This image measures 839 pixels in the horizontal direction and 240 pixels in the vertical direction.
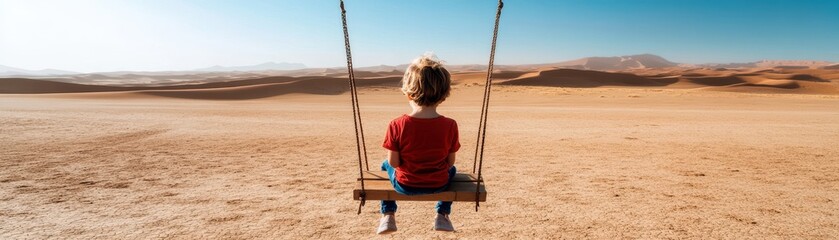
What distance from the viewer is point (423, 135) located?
9.53 ft

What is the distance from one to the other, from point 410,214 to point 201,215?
2.02 meters

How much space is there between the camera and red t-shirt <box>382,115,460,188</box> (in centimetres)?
290

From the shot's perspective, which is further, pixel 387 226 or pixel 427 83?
pixel 387 226

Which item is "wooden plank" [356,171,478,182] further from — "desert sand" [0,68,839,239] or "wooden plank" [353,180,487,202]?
"desert sand" [0,68,839,239]

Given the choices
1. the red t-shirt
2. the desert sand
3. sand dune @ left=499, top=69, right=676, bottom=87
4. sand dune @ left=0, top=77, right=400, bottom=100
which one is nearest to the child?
the red t-shirt

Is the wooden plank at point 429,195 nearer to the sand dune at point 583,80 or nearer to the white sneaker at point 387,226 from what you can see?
the white sneaker at point 387,226

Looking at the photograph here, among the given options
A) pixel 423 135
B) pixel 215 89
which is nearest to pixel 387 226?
pixel 423 135

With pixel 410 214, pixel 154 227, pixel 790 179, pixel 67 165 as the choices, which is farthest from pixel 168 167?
pixel 790 179

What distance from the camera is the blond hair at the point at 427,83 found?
2826 mm

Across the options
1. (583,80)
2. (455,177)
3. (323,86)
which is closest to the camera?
(455,177)

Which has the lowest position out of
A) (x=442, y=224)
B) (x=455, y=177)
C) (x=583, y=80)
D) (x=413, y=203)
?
(x=583, y=80)

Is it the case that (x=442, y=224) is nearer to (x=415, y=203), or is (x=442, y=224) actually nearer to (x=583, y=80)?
(x=415, y=203)

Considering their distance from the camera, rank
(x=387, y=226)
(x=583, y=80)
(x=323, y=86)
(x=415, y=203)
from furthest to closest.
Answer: (x=583, y=80) → (x=323, y=86) → (x=415, y=203) → (x=387, y=226)

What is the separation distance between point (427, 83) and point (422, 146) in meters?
0.40
